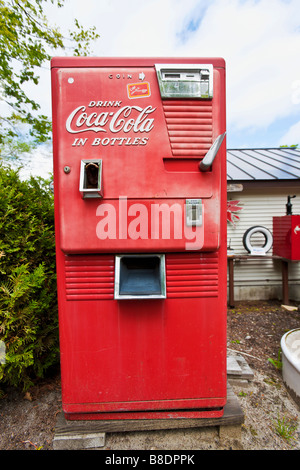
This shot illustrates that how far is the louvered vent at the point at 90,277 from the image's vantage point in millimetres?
1428

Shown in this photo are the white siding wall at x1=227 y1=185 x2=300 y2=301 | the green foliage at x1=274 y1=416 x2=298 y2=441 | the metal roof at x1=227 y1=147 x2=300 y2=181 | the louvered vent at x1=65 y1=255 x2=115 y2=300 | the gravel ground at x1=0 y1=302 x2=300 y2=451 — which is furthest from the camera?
the white siding wall at x1=227 y1=185 x2=300 y2=301

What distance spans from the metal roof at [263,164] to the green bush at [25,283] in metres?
3.44

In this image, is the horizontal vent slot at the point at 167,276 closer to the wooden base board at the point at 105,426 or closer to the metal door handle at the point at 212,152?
the metal door handle at the point at 212,152

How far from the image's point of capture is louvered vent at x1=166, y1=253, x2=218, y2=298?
1451mm

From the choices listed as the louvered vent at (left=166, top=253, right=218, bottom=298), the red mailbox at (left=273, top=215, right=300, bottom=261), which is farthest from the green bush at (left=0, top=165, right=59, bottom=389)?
the red mailbox at (left=273, top=215, right=300, bottom=261)

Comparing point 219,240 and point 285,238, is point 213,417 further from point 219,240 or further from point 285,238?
point 285,238

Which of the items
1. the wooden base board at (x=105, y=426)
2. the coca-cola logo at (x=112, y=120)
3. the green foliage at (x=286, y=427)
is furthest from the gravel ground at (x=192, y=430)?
the coca-cola logo at (x=112, y=120)

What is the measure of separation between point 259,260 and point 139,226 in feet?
13.9

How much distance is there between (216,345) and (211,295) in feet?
1.10

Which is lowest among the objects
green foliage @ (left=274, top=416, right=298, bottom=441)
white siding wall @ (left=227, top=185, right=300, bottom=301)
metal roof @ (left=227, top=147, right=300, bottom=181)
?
green foliage @ (left=274, top=416, right=298, bottom=441)

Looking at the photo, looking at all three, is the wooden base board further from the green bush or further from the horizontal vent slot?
the horizontal vent slot

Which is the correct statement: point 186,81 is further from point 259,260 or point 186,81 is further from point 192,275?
point 259,260

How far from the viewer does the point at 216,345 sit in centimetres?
148

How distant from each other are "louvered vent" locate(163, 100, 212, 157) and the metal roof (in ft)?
9.96
